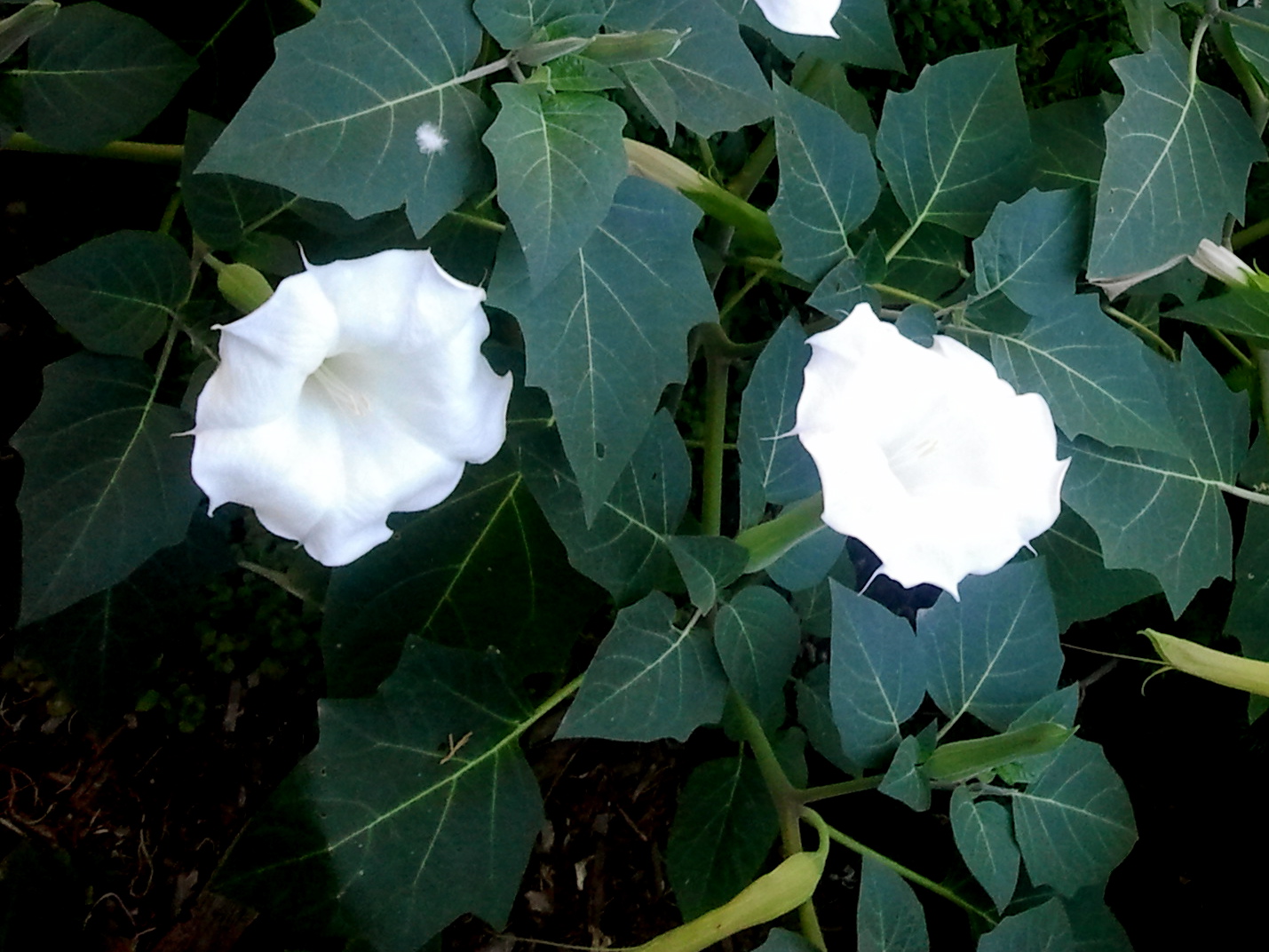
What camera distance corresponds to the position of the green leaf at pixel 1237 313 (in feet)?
2.98

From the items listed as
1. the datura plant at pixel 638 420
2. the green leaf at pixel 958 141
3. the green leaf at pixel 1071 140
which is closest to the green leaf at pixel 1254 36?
the datura plant at pixel 638 420

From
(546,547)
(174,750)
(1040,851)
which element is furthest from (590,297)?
(174,750)

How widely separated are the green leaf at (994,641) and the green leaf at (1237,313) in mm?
294

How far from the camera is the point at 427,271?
55cm

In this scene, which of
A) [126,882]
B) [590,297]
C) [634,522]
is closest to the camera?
[590,297]

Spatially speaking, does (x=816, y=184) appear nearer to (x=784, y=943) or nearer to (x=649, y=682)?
(x=649, y=682)

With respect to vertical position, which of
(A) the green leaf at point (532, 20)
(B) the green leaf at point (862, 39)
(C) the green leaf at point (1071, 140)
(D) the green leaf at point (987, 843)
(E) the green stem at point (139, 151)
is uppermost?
(A) the green leaf at point (532, 20)

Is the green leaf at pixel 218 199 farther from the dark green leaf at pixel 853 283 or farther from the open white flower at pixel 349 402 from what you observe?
the dark green leaf at pixel 853 283

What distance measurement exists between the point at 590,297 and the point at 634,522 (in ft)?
0.59

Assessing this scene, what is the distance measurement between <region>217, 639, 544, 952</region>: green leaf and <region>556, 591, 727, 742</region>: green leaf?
0.45 ft

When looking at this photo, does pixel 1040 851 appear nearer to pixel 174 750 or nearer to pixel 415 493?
pixel 415 493

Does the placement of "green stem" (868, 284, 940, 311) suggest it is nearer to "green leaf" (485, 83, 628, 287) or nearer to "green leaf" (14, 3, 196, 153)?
"green leaf" (485, 83, 628, 287)

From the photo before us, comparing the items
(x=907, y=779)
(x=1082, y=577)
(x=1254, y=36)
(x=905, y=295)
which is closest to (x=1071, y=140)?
(x=1254, y=36)

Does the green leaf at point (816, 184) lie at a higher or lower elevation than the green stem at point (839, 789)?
higher
